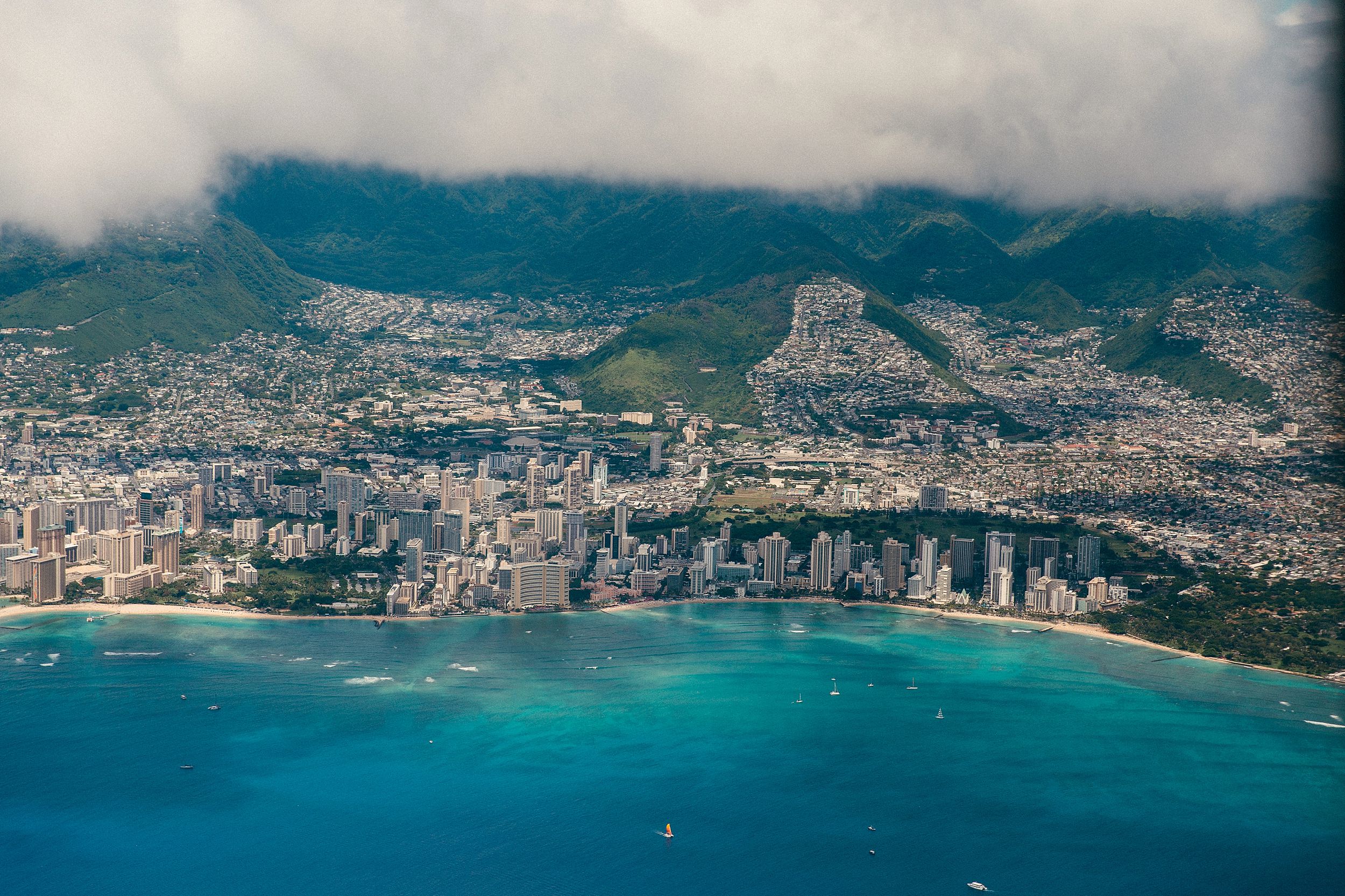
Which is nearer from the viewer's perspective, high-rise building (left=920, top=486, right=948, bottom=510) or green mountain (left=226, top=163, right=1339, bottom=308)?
high-rise building (left=920, top=486, right=948, bottom=510)

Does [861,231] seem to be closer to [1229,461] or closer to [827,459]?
[827,459]

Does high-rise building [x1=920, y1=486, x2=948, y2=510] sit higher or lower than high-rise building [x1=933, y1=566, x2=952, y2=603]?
higher

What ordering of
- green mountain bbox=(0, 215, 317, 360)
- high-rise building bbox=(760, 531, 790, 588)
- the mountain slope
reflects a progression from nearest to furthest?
high-rise building bbox=(760, 531, 790, 588) < the mountain slope < green mountain bbox=(0, 215, 317, 360)

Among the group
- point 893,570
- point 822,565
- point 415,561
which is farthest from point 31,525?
point 893,570

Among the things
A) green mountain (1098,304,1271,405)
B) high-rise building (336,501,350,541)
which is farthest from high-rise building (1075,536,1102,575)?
high-rise building (336,501,350,541)

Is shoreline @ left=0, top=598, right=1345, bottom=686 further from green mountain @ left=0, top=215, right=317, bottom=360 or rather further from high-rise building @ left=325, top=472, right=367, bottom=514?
green mountain @ left=0, top=215, right=317, bottom=360

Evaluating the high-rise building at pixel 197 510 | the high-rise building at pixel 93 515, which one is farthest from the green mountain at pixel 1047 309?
the high-rise building at pixel 93 515

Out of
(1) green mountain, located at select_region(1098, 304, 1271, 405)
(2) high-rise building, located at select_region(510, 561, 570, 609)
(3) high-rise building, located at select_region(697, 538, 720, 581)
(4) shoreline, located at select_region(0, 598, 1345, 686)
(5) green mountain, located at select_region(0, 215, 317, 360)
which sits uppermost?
(5) green mountain, located at select_region(0, 215, 317, 360)
